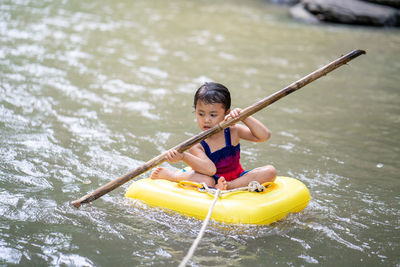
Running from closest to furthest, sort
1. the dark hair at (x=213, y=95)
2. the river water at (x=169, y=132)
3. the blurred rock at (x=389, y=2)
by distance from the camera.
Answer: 1. the river water at (x=169, y=132)
2. the dark hair at (x=213, y=95)
3. the blurred rock at (x=389, y=2)

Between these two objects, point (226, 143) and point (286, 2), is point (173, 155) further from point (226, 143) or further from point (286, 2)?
point (286, 2)

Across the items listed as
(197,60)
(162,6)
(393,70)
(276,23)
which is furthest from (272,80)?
(162,6)

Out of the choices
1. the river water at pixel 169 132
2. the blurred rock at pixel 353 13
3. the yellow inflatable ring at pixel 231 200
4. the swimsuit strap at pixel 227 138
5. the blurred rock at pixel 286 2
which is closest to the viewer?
the river water at pixel 169 132

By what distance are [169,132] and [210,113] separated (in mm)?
1577

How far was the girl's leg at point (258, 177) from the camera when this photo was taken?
10.4 feet

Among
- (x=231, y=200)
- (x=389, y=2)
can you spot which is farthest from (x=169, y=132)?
(x=389, y=2)

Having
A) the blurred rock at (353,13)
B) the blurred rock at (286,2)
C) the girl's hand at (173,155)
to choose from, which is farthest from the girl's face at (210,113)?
the blurred rock at (286,2)

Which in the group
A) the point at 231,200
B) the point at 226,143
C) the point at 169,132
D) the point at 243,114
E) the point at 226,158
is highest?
the point at 243,114

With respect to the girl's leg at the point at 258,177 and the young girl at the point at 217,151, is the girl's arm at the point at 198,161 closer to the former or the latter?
the young girl at the point at 217,151

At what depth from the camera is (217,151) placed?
10.7ft

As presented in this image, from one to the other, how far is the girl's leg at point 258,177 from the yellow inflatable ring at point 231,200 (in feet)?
0.23

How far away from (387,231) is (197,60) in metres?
4.93

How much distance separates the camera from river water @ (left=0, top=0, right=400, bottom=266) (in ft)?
9.11

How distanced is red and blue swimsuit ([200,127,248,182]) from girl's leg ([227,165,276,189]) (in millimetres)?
117
